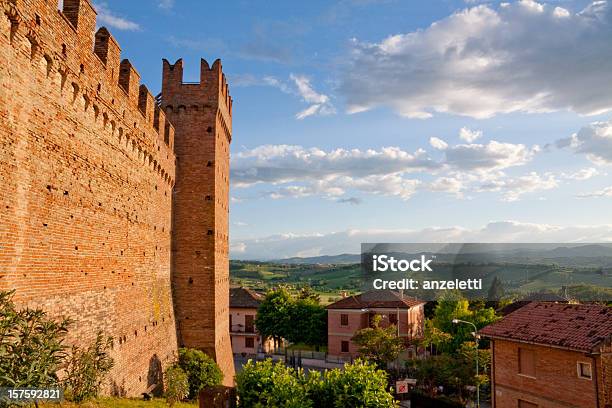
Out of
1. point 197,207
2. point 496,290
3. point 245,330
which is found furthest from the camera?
point 496,290

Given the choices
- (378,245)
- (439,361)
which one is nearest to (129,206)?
(439,361)

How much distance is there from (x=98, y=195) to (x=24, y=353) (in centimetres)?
675

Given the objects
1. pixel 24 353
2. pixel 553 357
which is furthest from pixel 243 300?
pixel 24 353

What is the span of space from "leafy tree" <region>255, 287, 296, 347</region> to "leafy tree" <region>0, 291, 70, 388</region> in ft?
128

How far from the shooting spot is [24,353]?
823cm

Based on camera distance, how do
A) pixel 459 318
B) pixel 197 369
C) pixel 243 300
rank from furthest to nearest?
pixel 243 300, pixel 459 318, pixel 197 369

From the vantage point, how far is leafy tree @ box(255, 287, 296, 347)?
47.2 meters

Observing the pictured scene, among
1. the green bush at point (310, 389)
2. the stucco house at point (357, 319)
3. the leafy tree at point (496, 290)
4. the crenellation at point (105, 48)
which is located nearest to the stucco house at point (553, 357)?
the green bush at point (310, 389)

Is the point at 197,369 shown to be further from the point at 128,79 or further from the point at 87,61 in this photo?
the point at 87,61

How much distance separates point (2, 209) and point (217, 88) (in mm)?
17161

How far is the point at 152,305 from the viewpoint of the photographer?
63.3 feet

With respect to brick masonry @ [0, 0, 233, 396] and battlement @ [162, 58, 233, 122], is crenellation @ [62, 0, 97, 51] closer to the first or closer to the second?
brick masonry @ [0, 0, 233, 396]

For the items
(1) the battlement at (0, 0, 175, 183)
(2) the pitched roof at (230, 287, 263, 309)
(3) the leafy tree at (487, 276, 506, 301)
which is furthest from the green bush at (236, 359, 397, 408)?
(3) the leafy tree at (487, 276, 506, 301)

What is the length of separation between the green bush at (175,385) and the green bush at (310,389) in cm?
462
